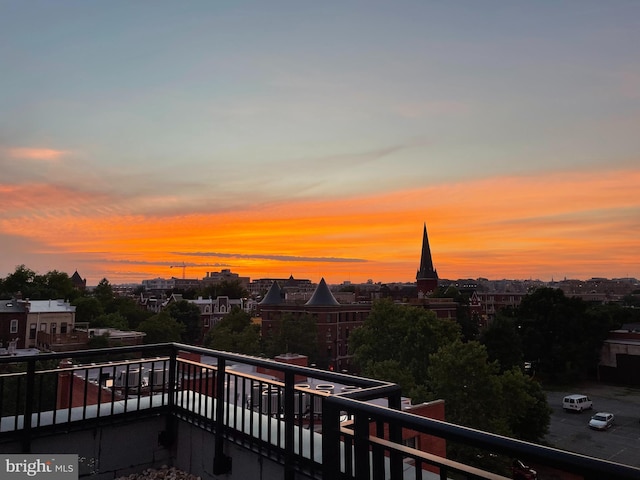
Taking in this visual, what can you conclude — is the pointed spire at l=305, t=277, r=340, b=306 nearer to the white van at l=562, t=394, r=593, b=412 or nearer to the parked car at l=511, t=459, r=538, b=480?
the white van at l=562, t=394, r=593, b=412

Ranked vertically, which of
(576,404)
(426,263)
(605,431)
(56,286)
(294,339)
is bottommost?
(605,431)

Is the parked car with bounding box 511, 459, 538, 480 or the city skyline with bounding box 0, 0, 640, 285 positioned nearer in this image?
the parked car with bounding box 511, 459, 538, 480

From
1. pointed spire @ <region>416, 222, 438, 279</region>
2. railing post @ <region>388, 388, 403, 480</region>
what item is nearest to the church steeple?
pointed spire @ <region>416, 222, 438, 279</region>

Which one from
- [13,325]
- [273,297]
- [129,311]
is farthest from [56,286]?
[273,297]

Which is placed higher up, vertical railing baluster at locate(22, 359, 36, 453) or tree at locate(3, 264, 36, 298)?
tree at locate(3, 264, 36, 298)

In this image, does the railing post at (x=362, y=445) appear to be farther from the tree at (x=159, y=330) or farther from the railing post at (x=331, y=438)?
the tree at (x=159, y=330)

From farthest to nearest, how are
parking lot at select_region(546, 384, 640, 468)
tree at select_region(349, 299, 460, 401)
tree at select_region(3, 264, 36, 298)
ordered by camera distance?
tree at select_region(3, 264, 36, 298)
tree at select_region(349, 299, 460, 401)
parking lot at select_region(546, 384, 640, 468)

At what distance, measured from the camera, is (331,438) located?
8.84 feet

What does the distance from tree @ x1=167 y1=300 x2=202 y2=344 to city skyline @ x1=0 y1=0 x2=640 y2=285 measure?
42.8 meters

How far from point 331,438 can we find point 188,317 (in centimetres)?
6999

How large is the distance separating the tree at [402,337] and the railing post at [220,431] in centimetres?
3465

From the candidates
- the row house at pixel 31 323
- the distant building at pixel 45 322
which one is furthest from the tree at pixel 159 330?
the row house at pixel 31 323

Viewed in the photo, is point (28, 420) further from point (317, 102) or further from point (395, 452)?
point (317, 102)

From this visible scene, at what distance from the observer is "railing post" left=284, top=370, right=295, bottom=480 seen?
12.7ft
